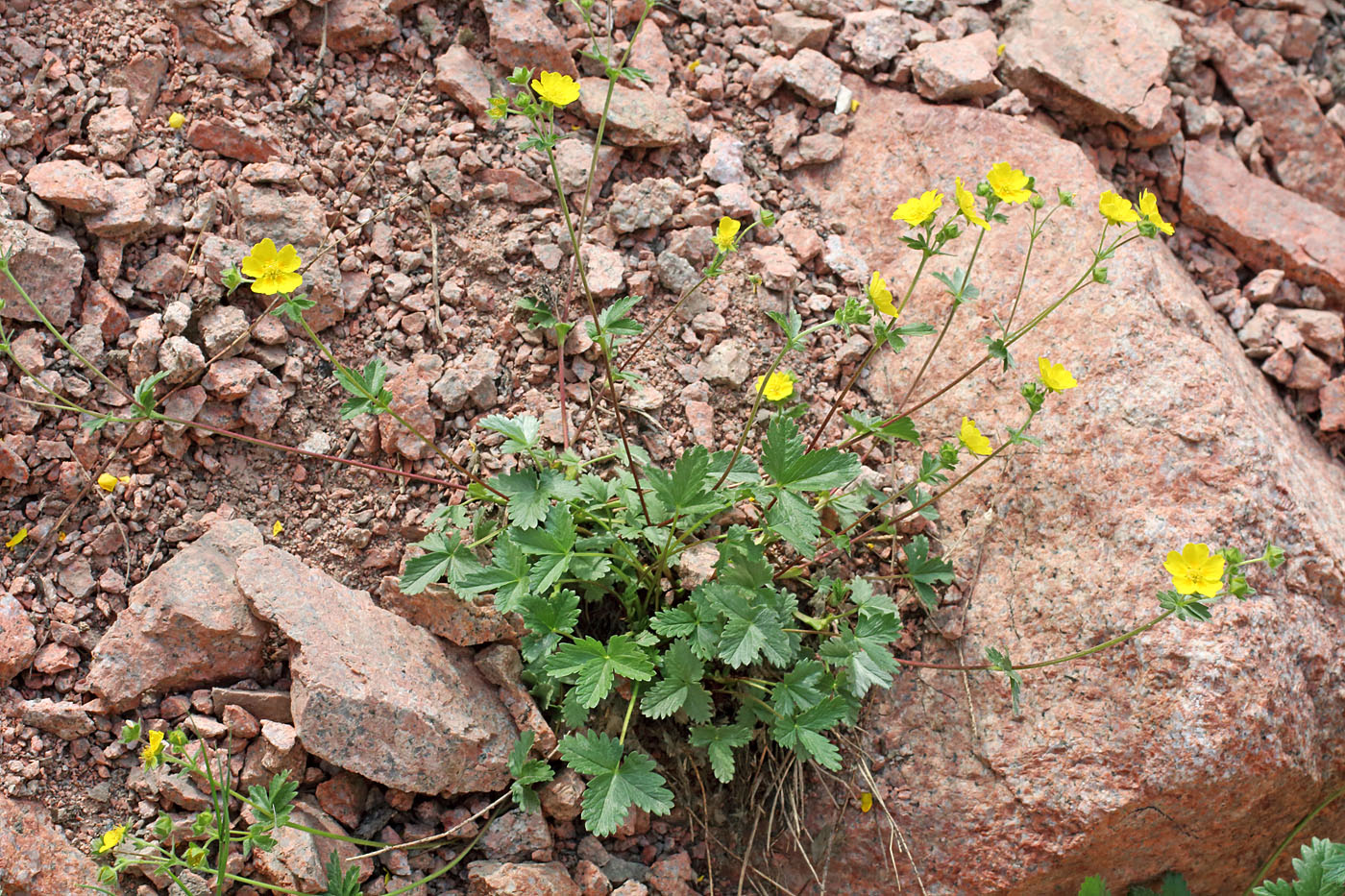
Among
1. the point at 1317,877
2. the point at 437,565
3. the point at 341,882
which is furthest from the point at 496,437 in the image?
the point at 1317,877

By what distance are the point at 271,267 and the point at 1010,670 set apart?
85.1 inches

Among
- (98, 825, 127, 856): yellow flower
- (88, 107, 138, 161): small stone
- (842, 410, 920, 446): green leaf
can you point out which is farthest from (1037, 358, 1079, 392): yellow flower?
(88, 107, 138, 161): small stone

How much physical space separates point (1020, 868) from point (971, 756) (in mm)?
314

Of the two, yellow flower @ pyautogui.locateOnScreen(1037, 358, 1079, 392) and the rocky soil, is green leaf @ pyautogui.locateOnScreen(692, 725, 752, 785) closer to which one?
the rocky soil

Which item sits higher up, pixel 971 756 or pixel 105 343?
pixel 105 343

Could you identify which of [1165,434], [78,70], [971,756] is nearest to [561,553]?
[971,756]

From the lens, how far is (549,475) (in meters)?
2.64

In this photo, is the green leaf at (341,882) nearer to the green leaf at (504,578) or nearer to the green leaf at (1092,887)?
the green leaf at (504,578)

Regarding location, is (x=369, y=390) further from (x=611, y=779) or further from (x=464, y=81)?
(x=464, y=81)

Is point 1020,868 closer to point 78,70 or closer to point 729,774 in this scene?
point 729,774

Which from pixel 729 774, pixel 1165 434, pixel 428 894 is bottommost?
pixel 428 894

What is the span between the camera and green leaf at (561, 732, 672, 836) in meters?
2.47

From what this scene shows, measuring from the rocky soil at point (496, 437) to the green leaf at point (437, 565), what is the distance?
0.16 meters

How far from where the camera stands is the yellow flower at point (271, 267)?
2.52 m
